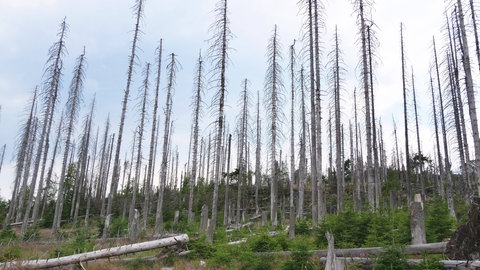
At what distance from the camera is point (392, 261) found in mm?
6957

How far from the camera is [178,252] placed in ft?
36.8

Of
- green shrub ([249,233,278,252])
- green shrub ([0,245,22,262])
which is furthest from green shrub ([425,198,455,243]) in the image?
green shrub ([0,245,22,262])

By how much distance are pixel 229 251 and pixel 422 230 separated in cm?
545

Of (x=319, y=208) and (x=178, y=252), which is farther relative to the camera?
(x=319, y=208)

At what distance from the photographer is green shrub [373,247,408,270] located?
22.7ft

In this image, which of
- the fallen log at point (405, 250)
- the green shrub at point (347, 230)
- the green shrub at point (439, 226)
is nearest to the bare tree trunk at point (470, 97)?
the green shrub at point (439, 226)

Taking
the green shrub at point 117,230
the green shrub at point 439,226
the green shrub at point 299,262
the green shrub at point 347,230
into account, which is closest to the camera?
the green shrub at point 299,262

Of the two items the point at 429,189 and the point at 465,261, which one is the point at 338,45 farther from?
the point at 429,189

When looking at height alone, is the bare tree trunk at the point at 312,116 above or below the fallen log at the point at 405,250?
above

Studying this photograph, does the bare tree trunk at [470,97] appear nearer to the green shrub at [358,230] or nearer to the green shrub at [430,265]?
the green shrub at [358,230]

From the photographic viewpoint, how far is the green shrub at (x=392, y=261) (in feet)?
22.7

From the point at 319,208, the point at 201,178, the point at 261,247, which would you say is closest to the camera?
the point at 261,247

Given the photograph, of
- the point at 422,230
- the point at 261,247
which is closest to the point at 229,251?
the point at 261,247

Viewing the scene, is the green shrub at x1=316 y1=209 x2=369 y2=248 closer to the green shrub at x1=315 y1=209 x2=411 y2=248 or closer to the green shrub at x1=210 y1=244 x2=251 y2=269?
the green shrub at x1=315 y1=209 x2=411 y2=248
